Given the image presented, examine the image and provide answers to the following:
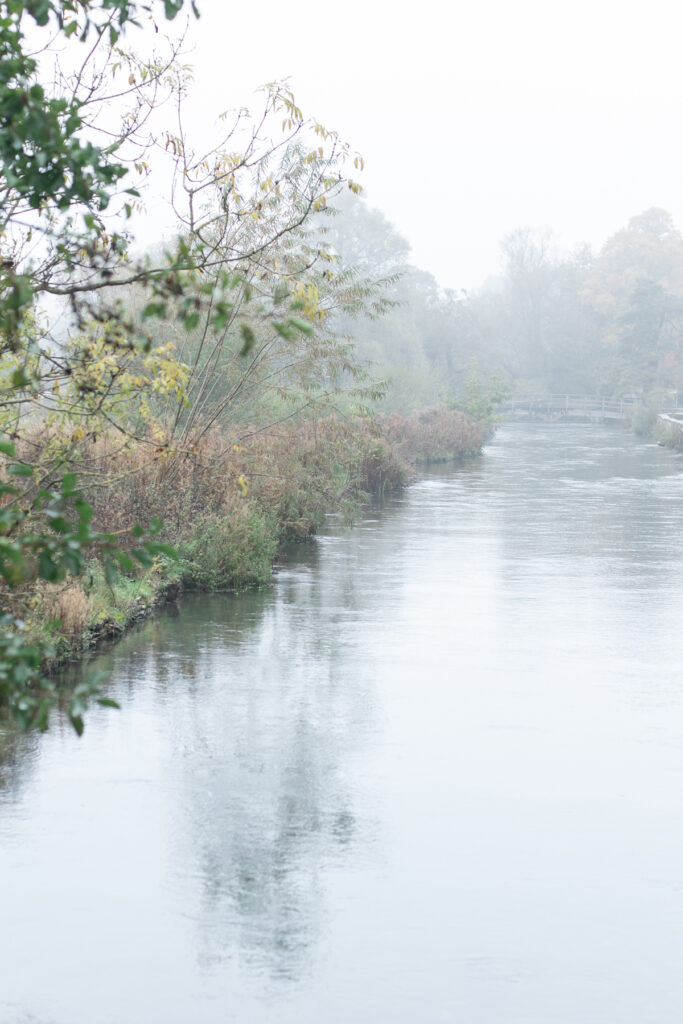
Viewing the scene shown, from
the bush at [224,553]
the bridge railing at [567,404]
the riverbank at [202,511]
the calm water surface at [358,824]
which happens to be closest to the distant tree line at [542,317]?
the bridge railing at [567,404]

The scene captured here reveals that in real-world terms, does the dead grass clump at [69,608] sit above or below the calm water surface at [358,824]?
above

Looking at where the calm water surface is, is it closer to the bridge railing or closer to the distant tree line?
the distant tree line

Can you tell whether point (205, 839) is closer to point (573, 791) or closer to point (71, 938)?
point (71, 938)

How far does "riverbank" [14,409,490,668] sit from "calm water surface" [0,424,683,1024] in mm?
541

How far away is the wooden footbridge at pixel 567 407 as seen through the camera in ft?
268

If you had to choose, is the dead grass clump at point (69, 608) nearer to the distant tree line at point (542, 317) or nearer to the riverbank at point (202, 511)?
the riverbank at point (202, 511)

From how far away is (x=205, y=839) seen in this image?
7613 mm

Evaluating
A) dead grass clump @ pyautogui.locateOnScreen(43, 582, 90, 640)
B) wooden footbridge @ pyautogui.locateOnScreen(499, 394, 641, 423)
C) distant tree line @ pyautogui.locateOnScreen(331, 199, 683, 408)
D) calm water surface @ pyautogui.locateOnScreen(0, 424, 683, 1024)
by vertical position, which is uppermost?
distant tree line @ pyautogui.locateOnScreen(331, 199, 683, 408)

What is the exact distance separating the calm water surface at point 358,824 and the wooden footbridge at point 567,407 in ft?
221

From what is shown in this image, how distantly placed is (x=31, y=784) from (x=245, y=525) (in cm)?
823

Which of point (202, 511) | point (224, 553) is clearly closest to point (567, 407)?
point (202, 511)

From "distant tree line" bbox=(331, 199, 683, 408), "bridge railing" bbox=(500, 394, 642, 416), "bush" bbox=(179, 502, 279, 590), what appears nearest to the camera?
"bush" bbox=(179, 502, 279, 590)

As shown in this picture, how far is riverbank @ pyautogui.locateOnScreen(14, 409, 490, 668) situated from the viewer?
12.4m

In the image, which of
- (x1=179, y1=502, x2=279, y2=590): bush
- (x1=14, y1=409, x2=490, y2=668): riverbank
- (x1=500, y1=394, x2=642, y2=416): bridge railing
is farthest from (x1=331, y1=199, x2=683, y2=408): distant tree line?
(x1=179, y1=502, x2=279, y2=590): bush
